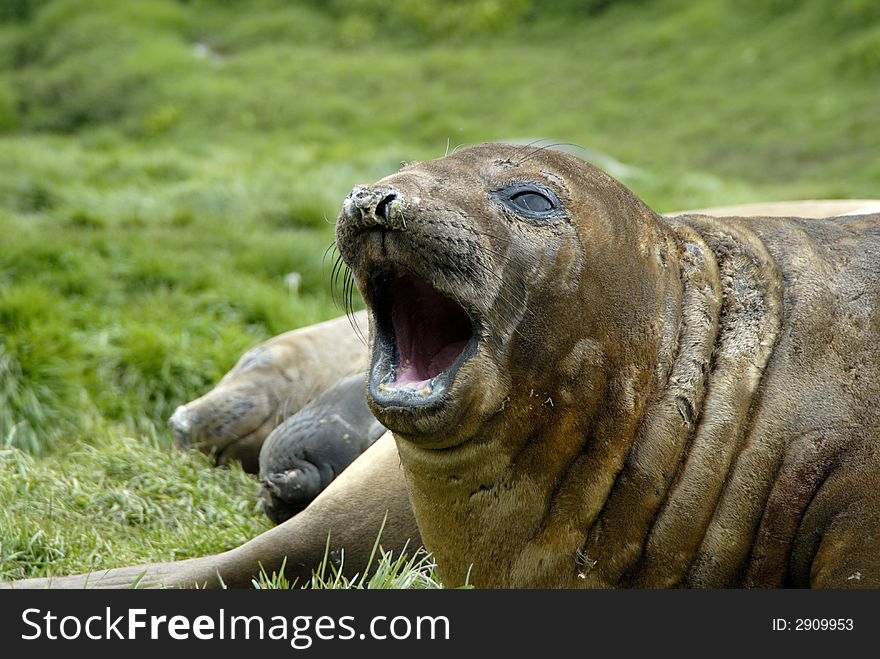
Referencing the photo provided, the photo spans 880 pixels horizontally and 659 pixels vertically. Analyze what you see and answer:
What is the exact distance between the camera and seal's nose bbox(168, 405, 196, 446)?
5.59 m

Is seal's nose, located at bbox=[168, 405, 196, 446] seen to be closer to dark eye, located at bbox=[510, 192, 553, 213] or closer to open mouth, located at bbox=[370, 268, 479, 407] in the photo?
open mouth, located at bbox=[370, 268, 479, 407]

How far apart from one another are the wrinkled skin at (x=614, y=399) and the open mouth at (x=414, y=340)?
0.04ft

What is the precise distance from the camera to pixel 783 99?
713 inches

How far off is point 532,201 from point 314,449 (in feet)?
6.44

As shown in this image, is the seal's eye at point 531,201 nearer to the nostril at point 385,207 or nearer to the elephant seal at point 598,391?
the elephant seal at point 598,391

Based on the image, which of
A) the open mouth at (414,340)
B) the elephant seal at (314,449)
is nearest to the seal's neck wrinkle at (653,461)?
the open mouth at (414,340)

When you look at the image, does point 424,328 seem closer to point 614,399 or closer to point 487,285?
point 487,285

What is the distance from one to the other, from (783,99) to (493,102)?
4.67m

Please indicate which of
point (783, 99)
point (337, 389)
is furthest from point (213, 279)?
point (783, 99)

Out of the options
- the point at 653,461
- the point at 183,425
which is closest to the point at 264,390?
the point at 183,425

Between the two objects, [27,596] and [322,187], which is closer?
[27,596]

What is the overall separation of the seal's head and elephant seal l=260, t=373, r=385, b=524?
158 centimetres

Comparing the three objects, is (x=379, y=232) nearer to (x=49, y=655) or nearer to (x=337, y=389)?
(x=49, y=655)

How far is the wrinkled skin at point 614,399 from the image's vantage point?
312 cm
